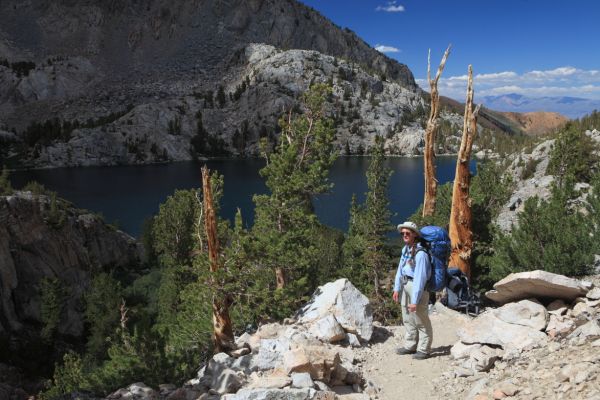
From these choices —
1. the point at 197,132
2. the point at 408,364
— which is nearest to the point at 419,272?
the point at 408,364

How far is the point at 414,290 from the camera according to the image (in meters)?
8.65

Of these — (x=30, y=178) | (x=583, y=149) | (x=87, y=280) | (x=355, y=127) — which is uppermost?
(x=355, y=127)

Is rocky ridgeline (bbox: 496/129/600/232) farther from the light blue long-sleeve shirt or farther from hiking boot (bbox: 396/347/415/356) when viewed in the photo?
the light blue long-sleeve shirt

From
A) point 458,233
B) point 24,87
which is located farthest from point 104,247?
point 24,87

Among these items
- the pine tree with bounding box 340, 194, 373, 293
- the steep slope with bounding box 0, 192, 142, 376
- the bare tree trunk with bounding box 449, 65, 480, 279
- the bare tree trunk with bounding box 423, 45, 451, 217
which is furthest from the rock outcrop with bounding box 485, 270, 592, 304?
the steep slope with bounding box 0, 192, 142, 376

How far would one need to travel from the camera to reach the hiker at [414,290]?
8688 mm

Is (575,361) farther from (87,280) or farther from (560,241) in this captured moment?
(87,280)

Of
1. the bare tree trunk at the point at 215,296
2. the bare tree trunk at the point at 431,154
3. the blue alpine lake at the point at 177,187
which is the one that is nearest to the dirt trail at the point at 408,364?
the bare tree trunk at the point at 215,296

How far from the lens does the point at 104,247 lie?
2302 inches

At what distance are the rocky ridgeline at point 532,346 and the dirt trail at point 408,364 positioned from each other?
12.1 inches

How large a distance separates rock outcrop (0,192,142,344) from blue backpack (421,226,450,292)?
43.0 meters

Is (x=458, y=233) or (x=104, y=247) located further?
(x=104, y=247)

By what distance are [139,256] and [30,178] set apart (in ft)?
247

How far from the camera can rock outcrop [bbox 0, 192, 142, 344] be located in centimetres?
4419
